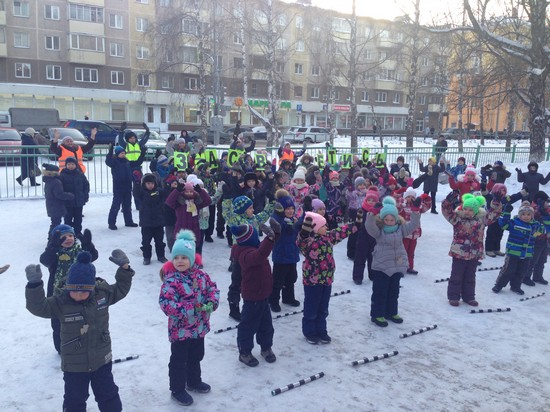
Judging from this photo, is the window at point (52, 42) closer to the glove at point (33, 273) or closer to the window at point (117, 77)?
the window at point (117, 77)

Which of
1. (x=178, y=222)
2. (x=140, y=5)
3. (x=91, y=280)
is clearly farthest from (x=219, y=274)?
(x=140, y=5)

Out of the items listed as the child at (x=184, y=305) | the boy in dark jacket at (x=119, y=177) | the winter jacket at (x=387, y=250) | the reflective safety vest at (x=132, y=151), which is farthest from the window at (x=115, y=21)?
the child at (x=184, y=305)

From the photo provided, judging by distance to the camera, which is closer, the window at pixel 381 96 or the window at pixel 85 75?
the window at pixel 85 75

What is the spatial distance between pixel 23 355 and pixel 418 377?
4097 mm

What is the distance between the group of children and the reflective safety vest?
194 cm

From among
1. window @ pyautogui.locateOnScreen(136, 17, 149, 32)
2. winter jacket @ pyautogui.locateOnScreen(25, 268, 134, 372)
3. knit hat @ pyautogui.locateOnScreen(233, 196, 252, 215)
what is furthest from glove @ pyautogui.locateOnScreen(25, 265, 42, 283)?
window @ pyautogui.locateOnScreen(136, 17, 149, 32)

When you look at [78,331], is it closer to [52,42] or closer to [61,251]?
[61,251]

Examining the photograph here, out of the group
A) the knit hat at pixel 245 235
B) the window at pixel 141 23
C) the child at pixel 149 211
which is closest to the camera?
the knit hat at pixel 245 235

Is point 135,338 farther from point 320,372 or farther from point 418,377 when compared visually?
point 418,377

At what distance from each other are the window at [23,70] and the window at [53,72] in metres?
1.59

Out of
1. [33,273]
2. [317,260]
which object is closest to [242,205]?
[317,260]

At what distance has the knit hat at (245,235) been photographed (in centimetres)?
469

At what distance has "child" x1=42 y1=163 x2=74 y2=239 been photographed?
8102 mm

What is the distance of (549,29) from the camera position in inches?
756
